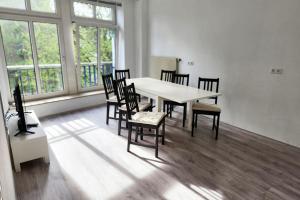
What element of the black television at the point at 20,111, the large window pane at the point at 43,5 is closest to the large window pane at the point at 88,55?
the large window pane at the point at 43,5

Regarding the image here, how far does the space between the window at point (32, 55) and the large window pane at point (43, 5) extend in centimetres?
27

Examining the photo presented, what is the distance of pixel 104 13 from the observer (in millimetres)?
4953

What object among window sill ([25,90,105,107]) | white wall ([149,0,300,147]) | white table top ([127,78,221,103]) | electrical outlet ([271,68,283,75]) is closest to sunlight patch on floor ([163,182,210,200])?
white table top ([127,78,221,103])

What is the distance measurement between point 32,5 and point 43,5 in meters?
0.21

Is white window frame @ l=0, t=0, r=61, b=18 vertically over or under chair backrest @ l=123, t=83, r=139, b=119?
over

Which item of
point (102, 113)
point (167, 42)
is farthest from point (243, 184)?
point (167, 42)

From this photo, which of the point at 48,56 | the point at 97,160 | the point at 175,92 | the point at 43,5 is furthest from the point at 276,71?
the point at 43,5

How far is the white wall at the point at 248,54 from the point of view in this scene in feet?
9.20

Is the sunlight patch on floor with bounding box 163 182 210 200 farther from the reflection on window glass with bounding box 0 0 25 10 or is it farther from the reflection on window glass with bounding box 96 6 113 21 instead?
the reflection on window glass with bounding box 96 6 113 21

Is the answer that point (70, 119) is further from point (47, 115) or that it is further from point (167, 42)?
point (167, 42)

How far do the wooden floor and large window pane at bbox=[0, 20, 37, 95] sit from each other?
4.79ft

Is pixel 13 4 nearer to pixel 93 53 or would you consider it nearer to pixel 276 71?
pixel 93 53

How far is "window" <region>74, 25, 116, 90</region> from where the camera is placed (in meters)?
4.65

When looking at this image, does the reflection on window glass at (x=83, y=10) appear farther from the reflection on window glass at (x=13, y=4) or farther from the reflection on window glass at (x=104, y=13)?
the reflection on window glass at (x=13, y=4)
